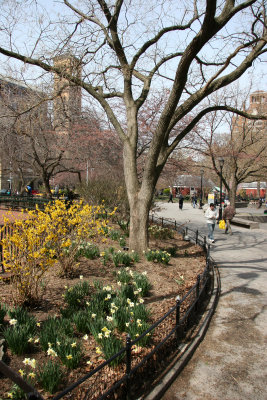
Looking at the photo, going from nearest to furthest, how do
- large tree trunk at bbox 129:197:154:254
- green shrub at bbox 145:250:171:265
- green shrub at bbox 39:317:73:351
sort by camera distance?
green shrub at bbox 39:317:73:351 → green shrub at bbox 145:250:171:265 → large tree trunk at bbox 129:197:154:254

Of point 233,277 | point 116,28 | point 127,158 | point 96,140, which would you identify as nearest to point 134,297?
point 233,277


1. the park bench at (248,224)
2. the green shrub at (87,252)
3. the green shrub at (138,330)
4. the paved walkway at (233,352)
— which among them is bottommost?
the paved walkway at (233,352)

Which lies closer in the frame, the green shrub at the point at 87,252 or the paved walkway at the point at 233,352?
the paved walkway at the point at 233,352

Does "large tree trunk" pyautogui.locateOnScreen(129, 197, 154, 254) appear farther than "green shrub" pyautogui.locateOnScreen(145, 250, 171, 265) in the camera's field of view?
Yes

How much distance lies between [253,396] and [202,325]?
1693 millimetres

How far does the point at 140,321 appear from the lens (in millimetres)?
4121

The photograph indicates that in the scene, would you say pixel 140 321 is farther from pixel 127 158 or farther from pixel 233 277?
pixel 127 158

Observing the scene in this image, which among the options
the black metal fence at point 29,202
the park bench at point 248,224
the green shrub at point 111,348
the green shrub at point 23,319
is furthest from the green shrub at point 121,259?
the park bench at point 248,224

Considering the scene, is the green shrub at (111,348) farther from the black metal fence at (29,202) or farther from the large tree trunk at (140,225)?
the black metal fence at (29,202)

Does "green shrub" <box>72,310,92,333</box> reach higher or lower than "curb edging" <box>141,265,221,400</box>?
higher

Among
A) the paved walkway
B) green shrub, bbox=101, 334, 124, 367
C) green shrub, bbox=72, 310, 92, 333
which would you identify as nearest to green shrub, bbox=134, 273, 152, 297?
the paved walkway

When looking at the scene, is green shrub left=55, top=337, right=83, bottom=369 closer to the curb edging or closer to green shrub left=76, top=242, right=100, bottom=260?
the curb edging

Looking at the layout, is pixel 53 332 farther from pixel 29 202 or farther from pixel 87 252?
pixel 29 202

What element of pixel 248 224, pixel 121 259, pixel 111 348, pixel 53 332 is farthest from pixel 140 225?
pixel 248 224
